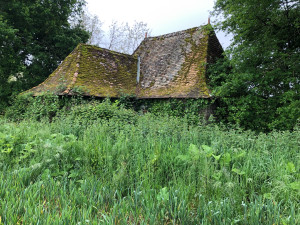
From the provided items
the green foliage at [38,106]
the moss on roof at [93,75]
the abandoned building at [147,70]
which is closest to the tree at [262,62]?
the abandoned building at [147,70]

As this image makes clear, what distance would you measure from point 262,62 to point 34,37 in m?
19.4

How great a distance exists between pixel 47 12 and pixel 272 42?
1771cm

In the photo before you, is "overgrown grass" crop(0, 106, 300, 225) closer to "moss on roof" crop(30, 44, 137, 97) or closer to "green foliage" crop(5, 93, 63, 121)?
"green foliage" crop(5, 93, 63, 121)

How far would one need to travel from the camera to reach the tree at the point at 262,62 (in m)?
A: 9.36

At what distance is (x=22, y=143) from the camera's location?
14.9 ft

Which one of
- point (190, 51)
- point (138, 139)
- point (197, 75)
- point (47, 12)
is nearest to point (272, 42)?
point (197, 75)

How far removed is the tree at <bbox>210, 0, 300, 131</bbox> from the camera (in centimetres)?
936

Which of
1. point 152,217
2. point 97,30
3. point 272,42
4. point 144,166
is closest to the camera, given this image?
point 152,217

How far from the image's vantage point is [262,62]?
10.7m

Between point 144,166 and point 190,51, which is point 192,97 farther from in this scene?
point 144,166

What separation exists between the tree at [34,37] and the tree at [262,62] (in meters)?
14.6

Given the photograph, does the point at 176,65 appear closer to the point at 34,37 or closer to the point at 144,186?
the point at 144,186

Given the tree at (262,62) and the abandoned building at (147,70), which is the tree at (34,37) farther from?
the tree at (262,62)

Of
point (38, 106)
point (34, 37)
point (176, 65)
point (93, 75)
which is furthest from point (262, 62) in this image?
point (34, 37)
